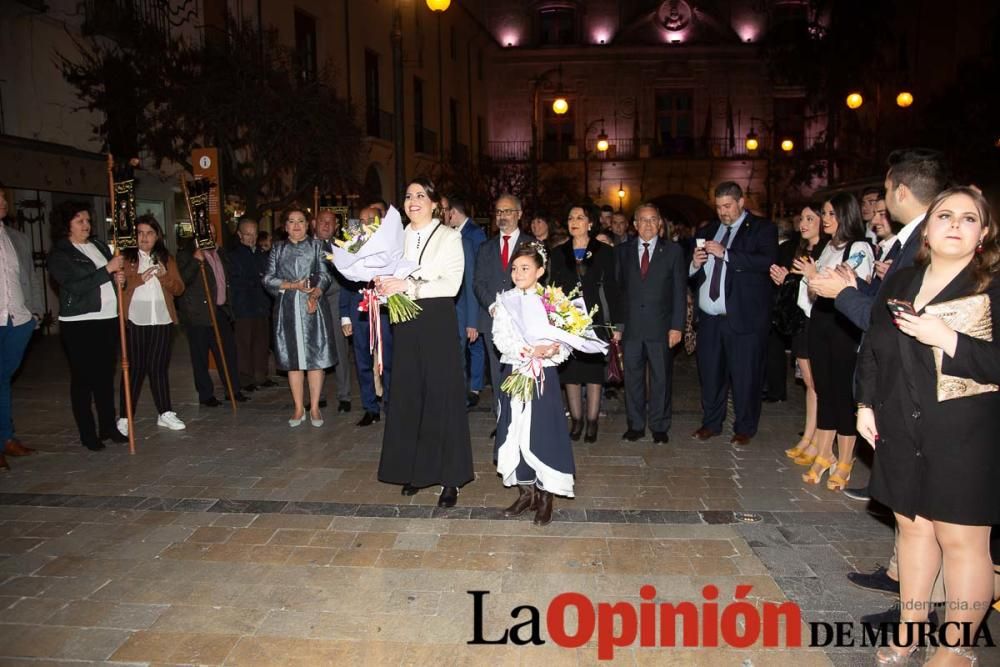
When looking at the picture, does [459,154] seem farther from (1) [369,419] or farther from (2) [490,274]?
(2) [490,274]

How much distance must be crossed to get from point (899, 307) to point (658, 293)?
384 centimetres

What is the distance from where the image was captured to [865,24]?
63.1 ft

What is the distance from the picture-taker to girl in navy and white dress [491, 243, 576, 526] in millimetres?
4766

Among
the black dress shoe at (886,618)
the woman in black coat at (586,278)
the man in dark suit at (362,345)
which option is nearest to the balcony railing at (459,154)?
the man in dark suit at (362,345)

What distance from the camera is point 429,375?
512 cm

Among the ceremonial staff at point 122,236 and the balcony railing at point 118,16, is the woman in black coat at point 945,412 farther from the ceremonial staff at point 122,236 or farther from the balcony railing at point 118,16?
the balcony railing at point 118,16

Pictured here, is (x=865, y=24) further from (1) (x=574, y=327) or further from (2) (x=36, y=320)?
(2) (x=36, y=320)

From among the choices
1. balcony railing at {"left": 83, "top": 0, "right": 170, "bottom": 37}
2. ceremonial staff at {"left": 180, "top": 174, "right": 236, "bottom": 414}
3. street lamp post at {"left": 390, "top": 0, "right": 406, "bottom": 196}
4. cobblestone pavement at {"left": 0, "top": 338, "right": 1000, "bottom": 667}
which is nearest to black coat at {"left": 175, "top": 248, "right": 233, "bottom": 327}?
ceremonial staff at {"left": 180, "top": 174, "right": 236, "bottom": 414}

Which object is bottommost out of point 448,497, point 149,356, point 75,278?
point 448,497

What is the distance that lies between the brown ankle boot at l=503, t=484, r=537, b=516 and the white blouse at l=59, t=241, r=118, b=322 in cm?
427

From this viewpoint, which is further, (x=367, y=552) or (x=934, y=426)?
(x=367, y=552)

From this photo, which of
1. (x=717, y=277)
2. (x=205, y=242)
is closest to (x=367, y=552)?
(x=717, y=277)

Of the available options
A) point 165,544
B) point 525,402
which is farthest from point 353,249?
point 165,544

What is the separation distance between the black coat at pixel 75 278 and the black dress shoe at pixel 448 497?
3769 millimetres
